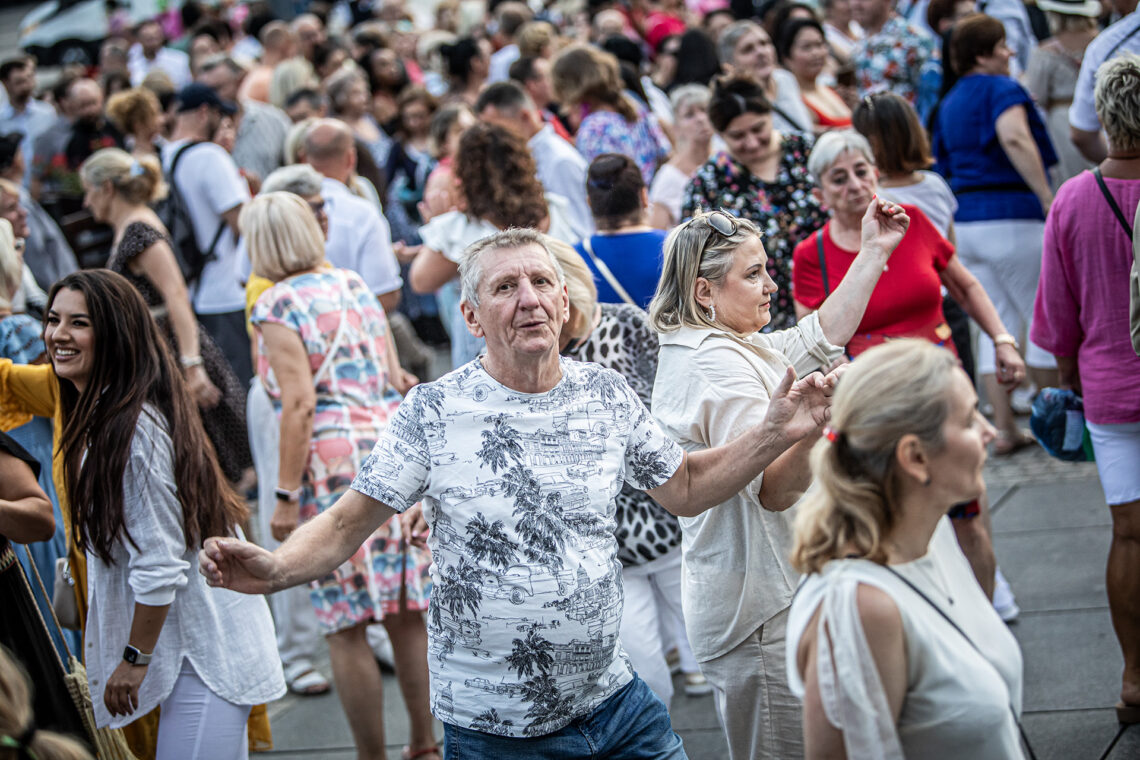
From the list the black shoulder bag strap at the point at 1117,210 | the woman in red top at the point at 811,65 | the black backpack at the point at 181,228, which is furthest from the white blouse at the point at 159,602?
the woman in red top at the point at 811,65

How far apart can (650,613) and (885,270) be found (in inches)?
62.5

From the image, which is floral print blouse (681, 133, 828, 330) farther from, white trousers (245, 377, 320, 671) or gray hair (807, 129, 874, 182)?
white trousers (245, 377, 320, 671)

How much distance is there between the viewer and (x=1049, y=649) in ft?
15.7

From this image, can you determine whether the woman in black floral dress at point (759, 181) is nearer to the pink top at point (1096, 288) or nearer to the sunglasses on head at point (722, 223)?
the pink top at point (1096, 288)

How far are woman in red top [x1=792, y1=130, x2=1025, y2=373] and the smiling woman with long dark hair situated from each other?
2.41 meters

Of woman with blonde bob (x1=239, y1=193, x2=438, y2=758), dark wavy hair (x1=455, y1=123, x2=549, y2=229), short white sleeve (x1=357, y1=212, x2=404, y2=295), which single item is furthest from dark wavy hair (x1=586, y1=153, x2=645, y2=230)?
short white sleeve (x1=357, y1=212, x2=404, y2=295)

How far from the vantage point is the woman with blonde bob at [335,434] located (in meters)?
4.49

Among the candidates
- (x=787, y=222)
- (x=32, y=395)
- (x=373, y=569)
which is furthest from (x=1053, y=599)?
(x=32, y=395)

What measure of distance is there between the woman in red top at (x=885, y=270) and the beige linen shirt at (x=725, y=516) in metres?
1.29

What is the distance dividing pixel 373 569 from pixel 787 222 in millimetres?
2384

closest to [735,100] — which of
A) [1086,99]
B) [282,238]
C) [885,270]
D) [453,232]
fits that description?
[885,270]

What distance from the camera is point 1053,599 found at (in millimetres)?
5199

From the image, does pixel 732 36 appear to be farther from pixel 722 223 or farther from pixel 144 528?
pixel 144 528

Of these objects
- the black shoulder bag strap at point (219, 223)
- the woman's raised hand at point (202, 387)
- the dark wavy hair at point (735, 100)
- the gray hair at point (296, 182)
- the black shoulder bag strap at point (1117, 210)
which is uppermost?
the dark wavy hair at point (735, 100)
